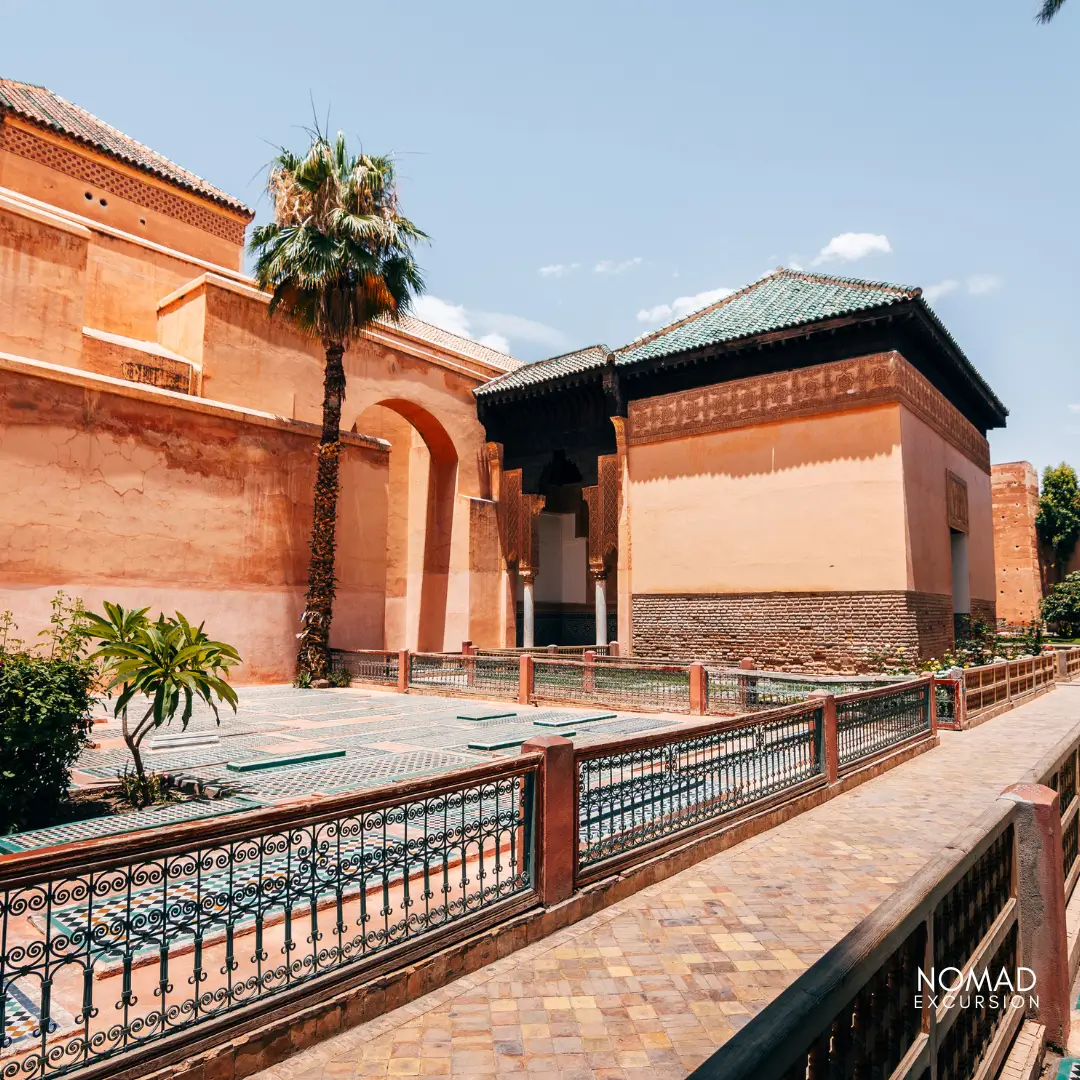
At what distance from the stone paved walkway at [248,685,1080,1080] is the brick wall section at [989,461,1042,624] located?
35553mm

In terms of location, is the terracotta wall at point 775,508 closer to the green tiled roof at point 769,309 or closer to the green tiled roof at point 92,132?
the green tiled roof at point 769,309

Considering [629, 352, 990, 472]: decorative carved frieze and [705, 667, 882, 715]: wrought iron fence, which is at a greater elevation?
[629, 352, 990, 472]: decorative carved frieze

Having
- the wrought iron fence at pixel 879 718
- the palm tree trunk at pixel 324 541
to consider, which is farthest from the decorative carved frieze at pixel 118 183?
the wrought iron fence at pixel 879 718

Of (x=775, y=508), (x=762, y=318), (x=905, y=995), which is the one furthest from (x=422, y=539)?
(x=905, y=995)

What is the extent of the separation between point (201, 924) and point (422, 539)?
21.3 metres

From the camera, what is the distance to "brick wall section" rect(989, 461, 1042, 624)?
36594 mm

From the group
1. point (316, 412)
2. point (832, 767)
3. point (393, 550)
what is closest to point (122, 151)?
point (316, 412)

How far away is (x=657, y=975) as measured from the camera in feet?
12.7

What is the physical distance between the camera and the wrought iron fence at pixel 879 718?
8297mm

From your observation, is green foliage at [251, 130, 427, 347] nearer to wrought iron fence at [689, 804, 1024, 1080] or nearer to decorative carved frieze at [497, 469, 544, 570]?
decorative carved frieze at [497, 469, 544, 570]

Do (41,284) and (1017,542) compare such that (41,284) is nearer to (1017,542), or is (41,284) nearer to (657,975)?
(657,975)

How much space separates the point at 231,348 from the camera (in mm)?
17938

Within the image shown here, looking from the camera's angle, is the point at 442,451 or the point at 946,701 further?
the point at 442,451

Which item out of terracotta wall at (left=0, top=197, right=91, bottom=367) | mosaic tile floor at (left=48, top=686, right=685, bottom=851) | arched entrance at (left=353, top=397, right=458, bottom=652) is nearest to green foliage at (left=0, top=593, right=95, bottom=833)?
mosaic tile floor at (left=48, top=686, right=685, bottom=851)
